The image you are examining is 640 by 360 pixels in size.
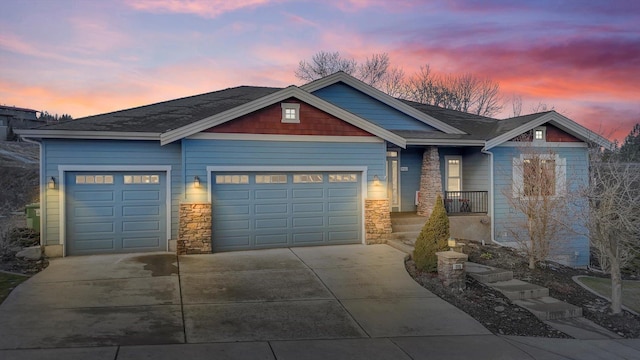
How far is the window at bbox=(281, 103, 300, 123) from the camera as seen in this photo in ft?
43.9

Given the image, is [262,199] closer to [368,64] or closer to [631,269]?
[631,269]

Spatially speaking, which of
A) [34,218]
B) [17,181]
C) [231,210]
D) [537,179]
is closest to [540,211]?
[537,179]

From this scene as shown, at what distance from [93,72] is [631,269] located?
21.4 m

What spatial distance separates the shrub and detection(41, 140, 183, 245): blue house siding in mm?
6834

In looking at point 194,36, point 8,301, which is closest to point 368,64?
point 194,36

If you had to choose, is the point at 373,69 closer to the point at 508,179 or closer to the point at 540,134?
the point at 540,134

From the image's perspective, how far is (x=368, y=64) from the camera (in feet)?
126

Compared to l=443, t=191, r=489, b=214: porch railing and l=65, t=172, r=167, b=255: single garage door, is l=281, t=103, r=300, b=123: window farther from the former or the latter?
l=443, t=191, r=489, b=214: porch railing

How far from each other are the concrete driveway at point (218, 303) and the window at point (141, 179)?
89.7 inches

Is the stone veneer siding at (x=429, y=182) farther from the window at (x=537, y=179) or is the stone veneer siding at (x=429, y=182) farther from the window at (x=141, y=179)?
the window at (x=141, y=179)

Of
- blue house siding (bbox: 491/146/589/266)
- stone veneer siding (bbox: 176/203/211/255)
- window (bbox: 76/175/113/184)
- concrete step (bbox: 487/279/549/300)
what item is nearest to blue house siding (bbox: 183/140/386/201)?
stone veneer siding (bbox: 176/203/211/255)

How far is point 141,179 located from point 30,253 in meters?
3.23

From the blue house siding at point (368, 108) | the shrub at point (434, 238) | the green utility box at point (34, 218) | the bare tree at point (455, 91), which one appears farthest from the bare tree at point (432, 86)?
Answer: the shrub at point (434, 238)

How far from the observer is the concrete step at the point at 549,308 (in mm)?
8420
